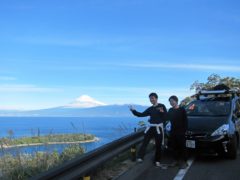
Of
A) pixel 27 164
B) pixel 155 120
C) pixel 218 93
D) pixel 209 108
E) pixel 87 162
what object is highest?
pixel 218 93

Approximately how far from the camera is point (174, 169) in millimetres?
9125

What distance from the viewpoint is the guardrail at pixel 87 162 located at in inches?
238

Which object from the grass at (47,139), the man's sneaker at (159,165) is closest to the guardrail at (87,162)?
the man's sneaker at (159,165)

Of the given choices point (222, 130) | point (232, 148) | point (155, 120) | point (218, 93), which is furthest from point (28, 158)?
point (218, 93)

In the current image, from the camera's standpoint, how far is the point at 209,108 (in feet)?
38.3

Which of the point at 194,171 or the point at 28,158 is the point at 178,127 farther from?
the point at 28,158

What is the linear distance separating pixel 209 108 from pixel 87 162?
17.3ft

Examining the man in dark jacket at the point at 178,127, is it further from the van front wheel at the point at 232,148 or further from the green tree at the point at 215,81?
the green tree at the point at 215,81

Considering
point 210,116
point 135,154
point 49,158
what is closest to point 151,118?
point 135,154

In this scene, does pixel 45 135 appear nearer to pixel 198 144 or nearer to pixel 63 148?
pixel 63 148

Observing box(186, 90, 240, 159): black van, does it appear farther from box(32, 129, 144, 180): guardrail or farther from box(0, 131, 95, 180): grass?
box(0, 131, 95, 180): grass

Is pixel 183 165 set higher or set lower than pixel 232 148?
lower

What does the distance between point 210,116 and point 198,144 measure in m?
1.23

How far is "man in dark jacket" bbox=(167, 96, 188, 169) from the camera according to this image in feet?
32.1
